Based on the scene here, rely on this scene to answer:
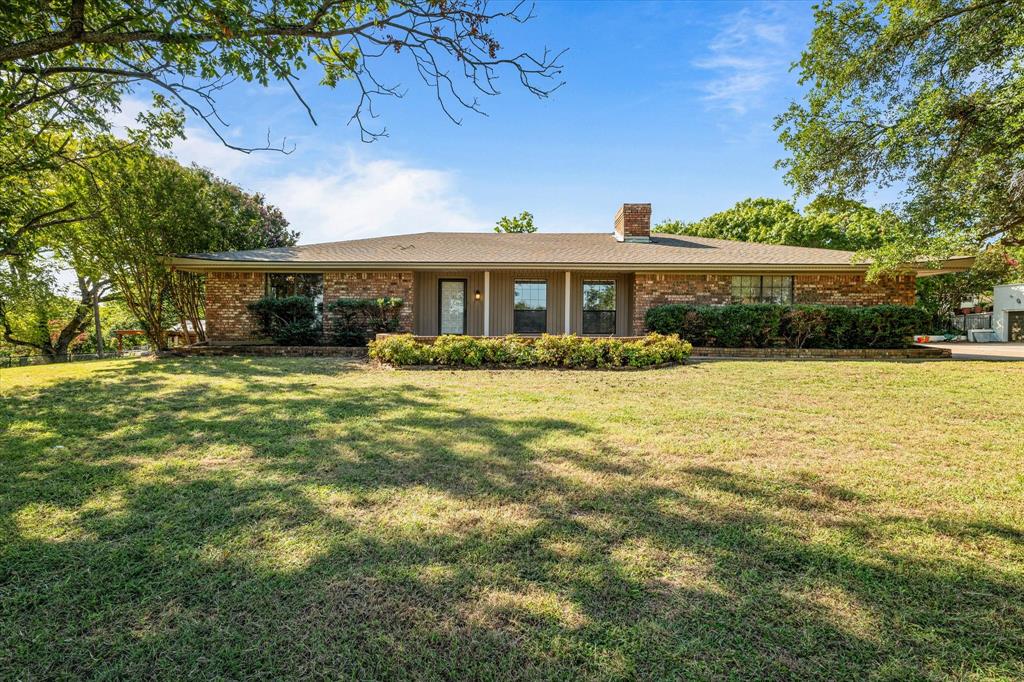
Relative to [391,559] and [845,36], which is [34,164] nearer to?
[391,559]

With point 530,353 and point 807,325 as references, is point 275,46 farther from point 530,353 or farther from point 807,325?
point 807,325

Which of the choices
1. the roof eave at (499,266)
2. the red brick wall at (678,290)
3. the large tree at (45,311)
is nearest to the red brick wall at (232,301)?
the roof eave at (499,266)

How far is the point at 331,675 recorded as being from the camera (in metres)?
1.63

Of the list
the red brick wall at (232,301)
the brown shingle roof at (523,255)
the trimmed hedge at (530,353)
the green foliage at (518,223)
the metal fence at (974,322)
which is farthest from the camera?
the green foliage at (518,223)

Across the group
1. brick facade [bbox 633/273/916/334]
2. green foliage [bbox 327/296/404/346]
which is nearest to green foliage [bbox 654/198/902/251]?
brick facade [bbox 633/273/916/334]

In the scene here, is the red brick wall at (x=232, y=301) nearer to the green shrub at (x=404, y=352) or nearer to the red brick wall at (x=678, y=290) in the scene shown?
the green shrub at (x=404, y=352)

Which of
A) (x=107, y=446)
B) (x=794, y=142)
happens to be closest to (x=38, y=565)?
(x=107, y=446)

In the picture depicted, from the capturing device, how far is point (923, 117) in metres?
7.04

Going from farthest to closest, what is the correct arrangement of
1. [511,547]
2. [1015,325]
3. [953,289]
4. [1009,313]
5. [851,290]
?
[953,289], [1009,313], [1015,325], [851,290], [511,547]

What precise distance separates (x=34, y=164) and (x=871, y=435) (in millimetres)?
12391

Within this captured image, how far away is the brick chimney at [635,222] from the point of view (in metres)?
15.6

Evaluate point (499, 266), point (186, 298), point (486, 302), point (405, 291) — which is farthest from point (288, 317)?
point (499, 266)

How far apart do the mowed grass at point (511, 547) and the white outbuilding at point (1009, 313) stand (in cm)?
3468

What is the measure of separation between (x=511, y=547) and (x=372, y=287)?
11960 millimetres
